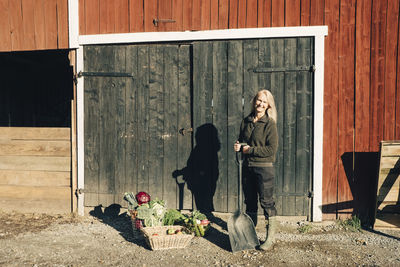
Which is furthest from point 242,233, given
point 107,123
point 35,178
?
point 35,178

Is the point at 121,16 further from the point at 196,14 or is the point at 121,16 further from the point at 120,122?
the point at 120,122

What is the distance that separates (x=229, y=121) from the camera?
18.1 feet

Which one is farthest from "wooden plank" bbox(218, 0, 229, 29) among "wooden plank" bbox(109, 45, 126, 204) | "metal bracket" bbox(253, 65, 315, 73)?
"wooden plank" bbox(109, 45, 126, 204)

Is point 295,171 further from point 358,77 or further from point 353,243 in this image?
point 358,77

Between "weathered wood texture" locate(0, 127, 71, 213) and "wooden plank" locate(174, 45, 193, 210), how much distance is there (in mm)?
1815

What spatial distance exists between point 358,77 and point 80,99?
4.25 m

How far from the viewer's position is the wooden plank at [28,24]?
19.4 ft

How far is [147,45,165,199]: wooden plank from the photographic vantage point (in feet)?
18.7

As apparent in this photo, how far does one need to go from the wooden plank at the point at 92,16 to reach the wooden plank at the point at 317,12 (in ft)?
10.8

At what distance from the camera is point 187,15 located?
563 cm

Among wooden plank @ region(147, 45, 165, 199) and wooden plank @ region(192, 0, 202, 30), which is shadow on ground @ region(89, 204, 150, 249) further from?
wooden plank @ region(192, 0, 202, 30)

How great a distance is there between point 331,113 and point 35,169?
473 centimetres

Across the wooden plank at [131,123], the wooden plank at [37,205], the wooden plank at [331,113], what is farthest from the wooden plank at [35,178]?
the wooden plank at [331,113]

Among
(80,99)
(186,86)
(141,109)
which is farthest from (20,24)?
(186,86)
